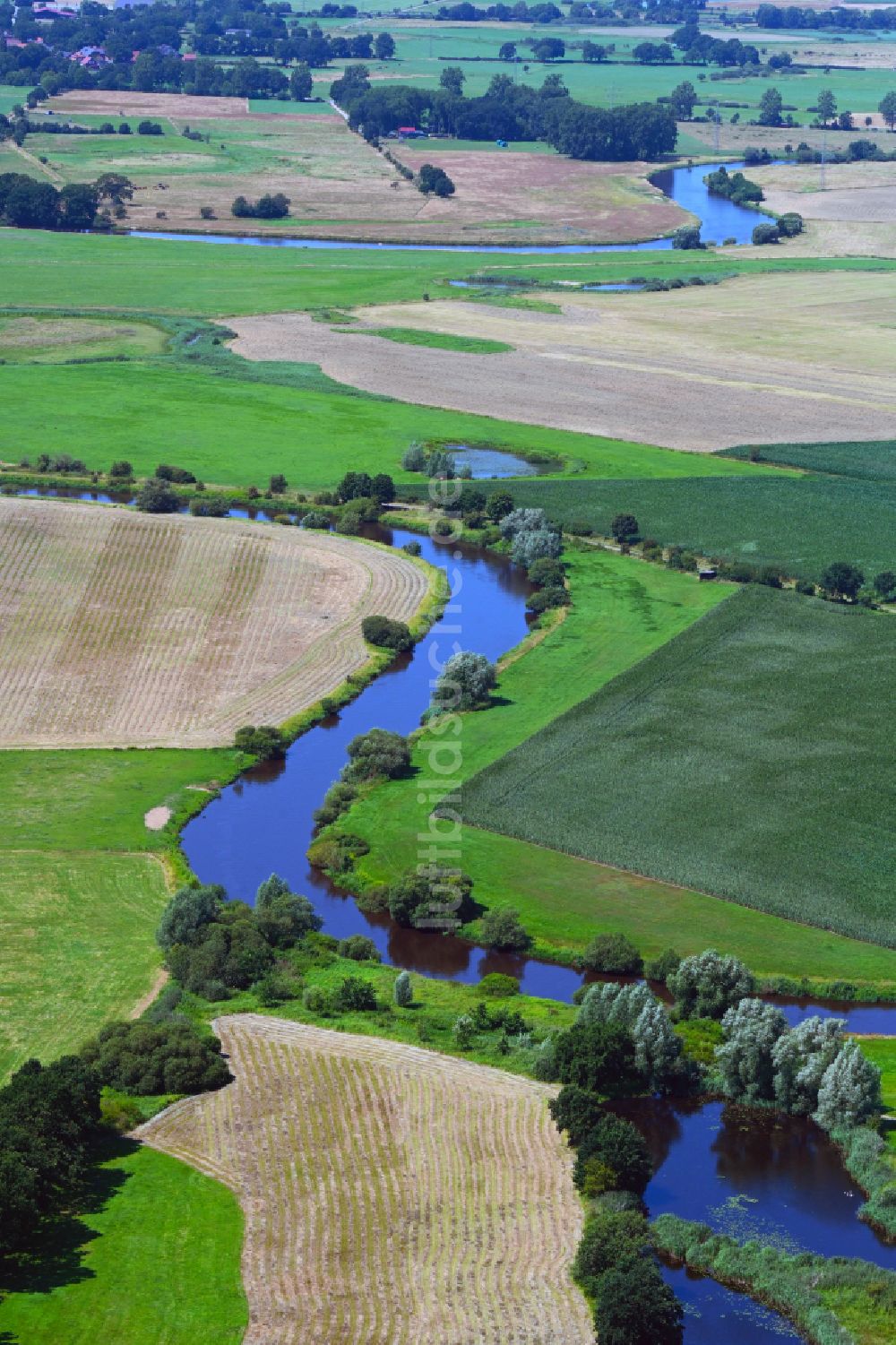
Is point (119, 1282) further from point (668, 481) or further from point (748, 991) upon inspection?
point (668, 481)

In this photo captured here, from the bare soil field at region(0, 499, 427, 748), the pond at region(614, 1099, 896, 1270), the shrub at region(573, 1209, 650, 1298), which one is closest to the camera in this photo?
the shrub at region(573, 1209, 650, 1298)

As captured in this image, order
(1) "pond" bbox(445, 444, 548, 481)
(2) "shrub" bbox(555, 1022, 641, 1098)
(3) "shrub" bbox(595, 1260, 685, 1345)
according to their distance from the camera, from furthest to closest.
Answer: (1) "pond" bbox(445, 444, 548, 481) < (2) "shrub" bbox(555, 1022, 641, 1098) < (3) "shrub" bbox(595, 1260, 685, 1345)

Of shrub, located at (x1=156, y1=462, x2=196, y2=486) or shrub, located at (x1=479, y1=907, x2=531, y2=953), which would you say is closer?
shrub, located at (x1=479, y1=907, x2=531, y2=953)

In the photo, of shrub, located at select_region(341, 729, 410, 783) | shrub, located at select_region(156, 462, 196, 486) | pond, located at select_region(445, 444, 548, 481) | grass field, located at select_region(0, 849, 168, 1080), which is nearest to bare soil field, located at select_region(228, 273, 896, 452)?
pond, located at select_region(445, 444, 548, 481)

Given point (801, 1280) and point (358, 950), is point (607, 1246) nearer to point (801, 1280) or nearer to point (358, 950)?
point (801, 1280)

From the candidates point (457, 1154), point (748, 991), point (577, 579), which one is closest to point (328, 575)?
point (577, 579)

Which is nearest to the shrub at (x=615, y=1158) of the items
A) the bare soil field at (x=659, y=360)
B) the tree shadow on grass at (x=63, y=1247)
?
the tree shadow on grass at (x=63, y=1247)

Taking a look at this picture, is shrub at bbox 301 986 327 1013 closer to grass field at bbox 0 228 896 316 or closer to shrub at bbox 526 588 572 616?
shrub at bbox 526 588 572 616

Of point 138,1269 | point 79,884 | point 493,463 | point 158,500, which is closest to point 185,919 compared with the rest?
point 79,884
